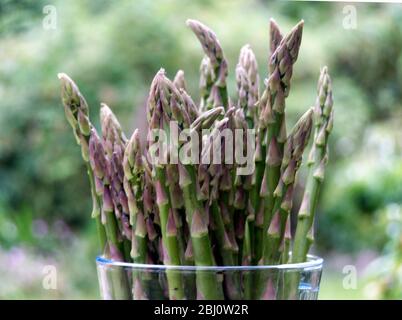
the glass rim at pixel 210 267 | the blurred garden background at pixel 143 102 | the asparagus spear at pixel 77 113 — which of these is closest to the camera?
the glass rim at pixel 210 267

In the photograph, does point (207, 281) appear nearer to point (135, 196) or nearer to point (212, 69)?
point (135, 196)

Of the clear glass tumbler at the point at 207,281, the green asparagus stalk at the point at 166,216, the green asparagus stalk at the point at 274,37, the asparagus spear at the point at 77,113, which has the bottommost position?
the clear glass tumbler at the point at 207,281

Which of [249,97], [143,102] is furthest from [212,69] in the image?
[143,102]

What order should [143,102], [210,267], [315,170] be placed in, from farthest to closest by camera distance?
[143,102] → [315,170] → [210,267]

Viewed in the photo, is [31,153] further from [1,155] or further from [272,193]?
[272,193]

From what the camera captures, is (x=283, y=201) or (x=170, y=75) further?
(x=170, y=75)

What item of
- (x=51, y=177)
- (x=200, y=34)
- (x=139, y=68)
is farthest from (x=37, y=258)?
(x=200, y=34)

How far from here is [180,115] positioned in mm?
474

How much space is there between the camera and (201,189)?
462 mm

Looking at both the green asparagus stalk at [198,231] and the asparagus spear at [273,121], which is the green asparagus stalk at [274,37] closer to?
the asparagus spear at [273,121]

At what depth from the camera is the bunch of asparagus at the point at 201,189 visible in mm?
457

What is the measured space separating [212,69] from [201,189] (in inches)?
6.8

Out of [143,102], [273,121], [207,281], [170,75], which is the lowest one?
[207,281]

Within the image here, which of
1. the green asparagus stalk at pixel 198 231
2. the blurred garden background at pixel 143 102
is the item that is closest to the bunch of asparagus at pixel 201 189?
the green asparagus stalk at pixel 198 231
